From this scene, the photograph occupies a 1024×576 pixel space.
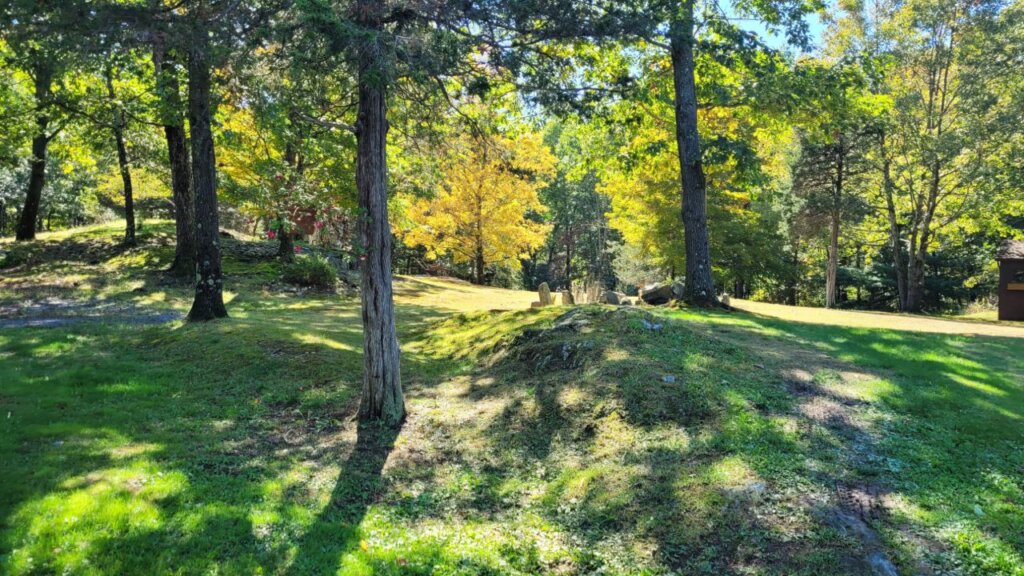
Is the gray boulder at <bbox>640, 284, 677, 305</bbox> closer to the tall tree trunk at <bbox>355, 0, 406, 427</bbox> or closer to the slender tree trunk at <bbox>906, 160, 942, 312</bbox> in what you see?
the tall tree trunk at <bbox>355, 0, 406, 427</bbox>

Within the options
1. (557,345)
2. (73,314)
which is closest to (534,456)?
(557,345)

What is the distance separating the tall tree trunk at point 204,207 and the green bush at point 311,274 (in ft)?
22.7

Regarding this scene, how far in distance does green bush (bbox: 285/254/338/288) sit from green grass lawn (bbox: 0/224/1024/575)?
8835mm

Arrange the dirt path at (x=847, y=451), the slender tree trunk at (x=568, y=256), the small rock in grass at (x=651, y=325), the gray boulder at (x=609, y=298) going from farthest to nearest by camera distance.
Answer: the slender tree trunk at (x=568, y=256)
the gray boulder at (x=609, y=298)
the small rock in grass at (x=651, y=325)
the dirt path at (x=847, y=451)

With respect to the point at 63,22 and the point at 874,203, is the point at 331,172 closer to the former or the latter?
the point at 63,22

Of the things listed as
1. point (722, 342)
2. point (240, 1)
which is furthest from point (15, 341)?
point (722, 342)

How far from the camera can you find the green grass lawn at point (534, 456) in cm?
397

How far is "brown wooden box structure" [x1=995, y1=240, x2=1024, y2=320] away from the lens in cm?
1878

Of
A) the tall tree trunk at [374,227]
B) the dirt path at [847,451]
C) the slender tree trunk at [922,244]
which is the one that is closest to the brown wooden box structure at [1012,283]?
the slender tree trunk at [922,244]

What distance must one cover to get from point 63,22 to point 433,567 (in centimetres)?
662

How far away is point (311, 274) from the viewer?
60.8 feet

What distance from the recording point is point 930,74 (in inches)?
856

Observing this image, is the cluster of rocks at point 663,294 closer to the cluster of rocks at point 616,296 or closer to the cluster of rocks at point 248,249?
the cluster of rocks at point 616,296

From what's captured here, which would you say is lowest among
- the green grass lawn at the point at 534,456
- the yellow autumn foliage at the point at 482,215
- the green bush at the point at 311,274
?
the green grass lawn at the point at 534,456
